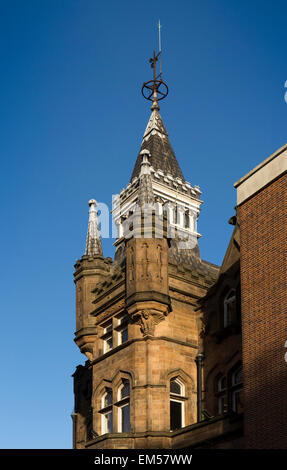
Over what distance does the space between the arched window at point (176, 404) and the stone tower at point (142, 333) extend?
0.04 meters

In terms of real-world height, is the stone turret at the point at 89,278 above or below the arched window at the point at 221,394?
above

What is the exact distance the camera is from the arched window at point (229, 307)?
30844mm

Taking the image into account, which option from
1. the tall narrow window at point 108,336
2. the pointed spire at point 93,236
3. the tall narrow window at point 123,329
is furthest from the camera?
the pointed spire at point 93,236

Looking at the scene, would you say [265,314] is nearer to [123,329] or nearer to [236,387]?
[236,387]

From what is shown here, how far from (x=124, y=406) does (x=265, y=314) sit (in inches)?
436

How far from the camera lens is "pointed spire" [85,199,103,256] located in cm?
A: 3678

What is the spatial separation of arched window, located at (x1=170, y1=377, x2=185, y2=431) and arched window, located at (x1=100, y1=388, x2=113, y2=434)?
111 inches

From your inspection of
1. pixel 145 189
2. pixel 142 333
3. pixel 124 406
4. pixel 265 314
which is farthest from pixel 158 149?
pixel 265 314

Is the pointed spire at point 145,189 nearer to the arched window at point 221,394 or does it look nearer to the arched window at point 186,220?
the arched window at point 186,220

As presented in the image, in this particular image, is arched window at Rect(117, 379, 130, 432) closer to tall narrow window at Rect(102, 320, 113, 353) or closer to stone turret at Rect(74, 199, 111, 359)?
tall narrow window at Rect(102, 320, 113, 353)

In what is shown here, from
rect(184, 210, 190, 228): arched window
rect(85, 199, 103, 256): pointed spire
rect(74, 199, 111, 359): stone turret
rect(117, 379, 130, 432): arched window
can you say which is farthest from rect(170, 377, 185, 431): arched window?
rect(184, 210, 190, 228): arched window

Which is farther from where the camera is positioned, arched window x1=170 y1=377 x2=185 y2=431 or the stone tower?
arched window x1=170 y1=377 x2=185 y2=431

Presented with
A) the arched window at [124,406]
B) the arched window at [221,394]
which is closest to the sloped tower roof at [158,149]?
the arched window at [124,406]

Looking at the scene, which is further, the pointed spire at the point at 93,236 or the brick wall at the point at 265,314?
the pointed spire at the point at 93,236
